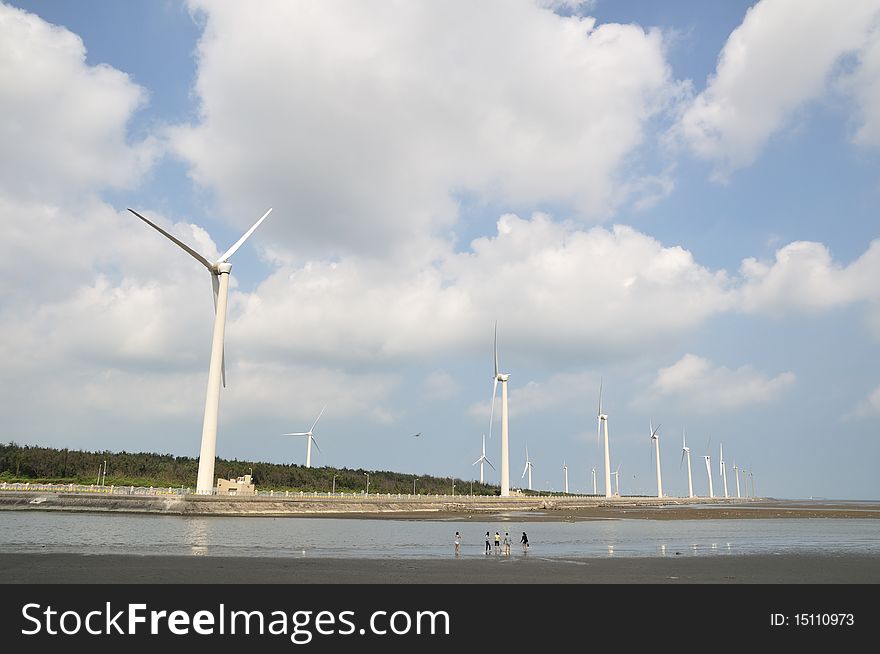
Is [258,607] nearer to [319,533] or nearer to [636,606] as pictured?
[636,606]

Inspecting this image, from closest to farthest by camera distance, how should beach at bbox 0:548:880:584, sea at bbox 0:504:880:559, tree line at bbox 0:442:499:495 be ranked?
beach at bbox 0:548:880:584 < sea at bbox 0:504:880:559 < tree line at bbox 0:442:499:495

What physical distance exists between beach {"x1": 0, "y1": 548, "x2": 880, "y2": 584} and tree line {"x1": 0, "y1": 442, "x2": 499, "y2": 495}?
103 m

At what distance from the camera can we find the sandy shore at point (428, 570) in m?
29.8

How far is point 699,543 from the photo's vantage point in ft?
184

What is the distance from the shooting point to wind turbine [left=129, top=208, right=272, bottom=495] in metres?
90.1


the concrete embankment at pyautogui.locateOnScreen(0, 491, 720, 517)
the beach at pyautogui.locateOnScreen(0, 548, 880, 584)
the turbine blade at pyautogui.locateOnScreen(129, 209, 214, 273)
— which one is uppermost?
the turbine blade at pyautogui.locateOnScreen(129, 209, 214, 273)

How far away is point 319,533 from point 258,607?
41.7 m

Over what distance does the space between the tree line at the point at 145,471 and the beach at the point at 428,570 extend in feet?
339

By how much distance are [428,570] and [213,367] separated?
6581cm

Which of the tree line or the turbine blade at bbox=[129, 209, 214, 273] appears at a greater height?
the turbine blade at bbox=[129, 209, 214, 273]

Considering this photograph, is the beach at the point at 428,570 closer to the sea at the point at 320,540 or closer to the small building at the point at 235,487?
the sea at the point at 320,540

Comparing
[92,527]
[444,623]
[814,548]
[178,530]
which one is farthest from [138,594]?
Answer: [814,548]

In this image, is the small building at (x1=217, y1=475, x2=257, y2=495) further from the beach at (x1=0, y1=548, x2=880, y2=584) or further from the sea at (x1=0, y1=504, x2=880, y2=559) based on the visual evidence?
the beach at (x1=0, y1=548, x2=880, y2=584)

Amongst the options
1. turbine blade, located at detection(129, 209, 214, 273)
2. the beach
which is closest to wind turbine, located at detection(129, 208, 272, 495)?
turbine blade, located at detection(129, 209, 214, 273)
